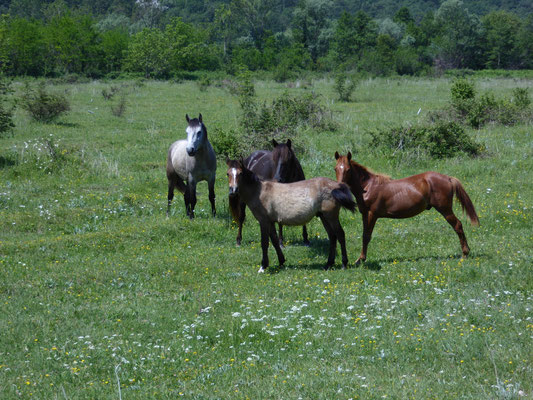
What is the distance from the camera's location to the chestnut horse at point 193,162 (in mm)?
12500

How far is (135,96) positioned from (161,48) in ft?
57.5

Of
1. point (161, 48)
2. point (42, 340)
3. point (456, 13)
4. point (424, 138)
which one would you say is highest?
point (456, 13)

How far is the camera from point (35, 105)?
967 inches

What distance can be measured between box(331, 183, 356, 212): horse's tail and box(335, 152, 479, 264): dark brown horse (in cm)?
32

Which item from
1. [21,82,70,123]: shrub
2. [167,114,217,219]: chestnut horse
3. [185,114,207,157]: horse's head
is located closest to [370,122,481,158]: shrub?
[167,114,217,219]: chestnut horse

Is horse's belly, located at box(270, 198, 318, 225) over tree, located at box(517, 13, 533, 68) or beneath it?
beneath

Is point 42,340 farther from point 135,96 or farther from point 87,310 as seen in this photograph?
point 135,96

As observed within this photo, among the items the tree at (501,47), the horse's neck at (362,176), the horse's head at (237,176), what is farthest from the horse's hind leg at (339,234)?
the tree at (501,47)

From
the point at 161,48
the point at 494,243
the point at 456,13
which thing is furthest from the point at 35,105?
the point at 456,13

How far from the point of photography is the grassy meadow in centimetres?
562

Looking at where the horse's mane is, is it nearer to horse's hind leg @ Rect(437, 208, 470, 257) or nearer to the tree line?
horse's hind leg @ Rect(437, 208, 470, 257)

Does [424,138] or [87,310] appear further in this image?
[424,138]

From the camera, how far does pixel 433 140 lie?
57.5 feet

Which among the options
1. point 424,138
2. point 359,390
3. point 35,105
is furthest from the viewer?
point 35,105
